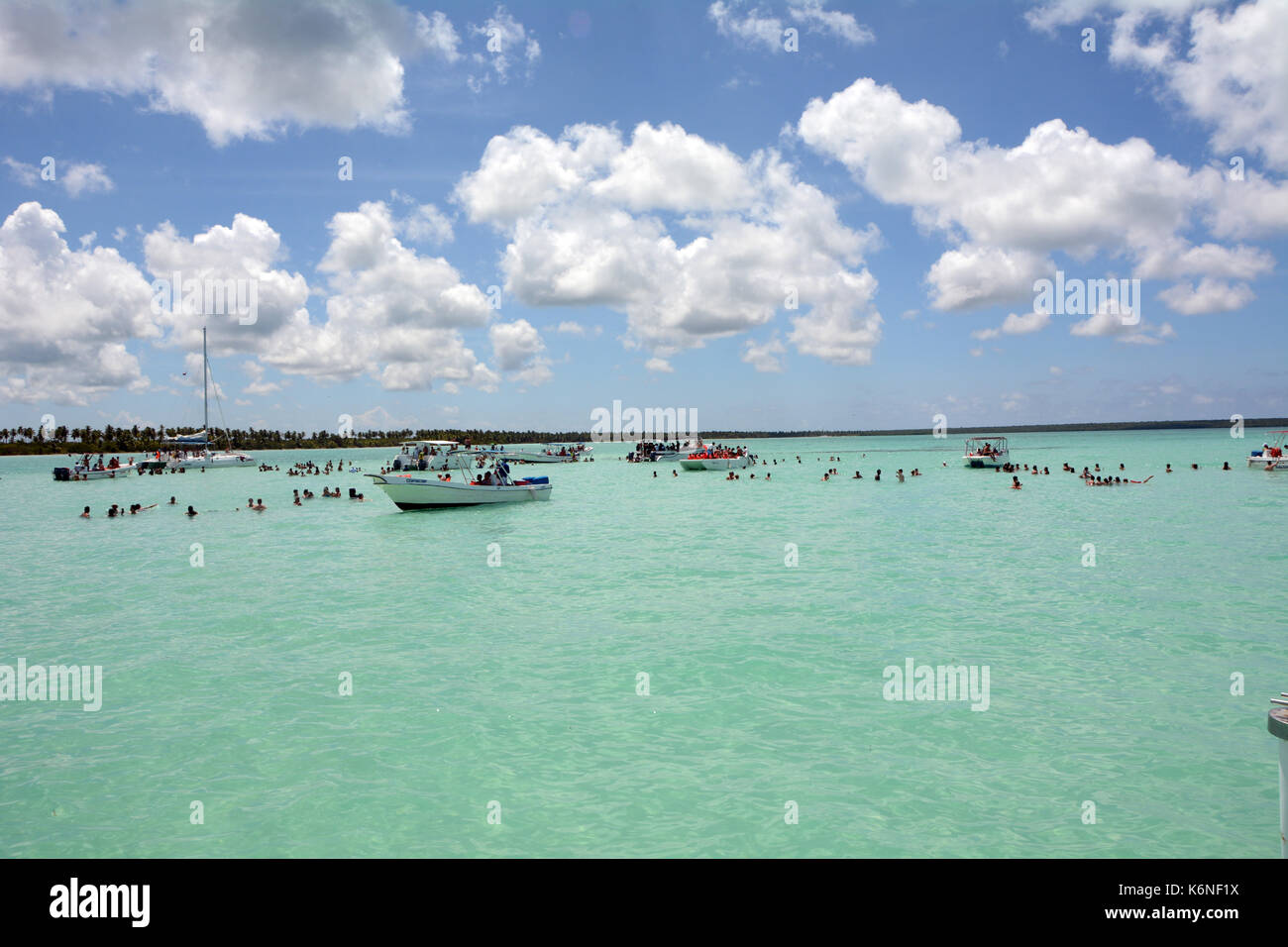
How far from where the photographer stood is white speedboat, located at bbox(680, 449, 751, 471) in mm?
91688

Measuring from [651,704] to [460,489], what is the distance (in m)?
34.8

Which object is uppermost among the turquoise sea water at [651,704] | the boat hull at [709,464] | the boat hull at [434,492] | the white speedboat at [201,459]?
the white speedboat at [201,459]

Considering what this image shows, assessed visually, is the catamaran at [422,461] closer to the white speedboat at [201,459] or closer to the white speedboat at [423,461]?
the white speedboat at [423,461]

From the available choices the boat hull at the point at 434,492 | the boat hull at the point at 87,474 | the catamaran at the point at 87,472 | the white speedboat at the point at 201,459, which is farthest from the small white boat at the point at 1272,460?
the white speedboat at the point at 201,459

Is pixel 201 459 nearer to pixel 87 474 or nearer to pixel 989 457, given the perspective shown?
pixel 87 474

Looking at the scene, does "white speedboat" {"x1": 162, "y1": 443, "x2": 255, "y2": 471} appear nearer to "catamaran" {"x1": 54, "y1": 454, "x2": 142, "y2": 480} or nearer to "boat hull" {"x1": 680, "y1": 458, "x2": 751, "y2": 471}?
"catamaran" {"x1": 54, "y1": 454, "x2": 142, "y2": 480}

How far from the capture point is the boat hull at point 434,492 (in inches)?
1727

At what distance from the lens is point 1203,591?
69.8 ft

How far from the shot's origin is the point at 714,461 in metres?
92.2

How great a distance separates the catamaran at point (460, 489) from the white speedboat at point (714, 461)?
40.8 meters

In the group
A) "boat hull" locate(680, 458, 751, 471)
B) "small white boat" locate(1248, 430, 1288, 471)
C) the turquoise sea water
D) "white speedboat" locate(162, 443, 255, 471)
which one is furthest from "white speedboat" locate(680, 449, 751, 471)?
"white speedboat" locate(162, 443, 255, 471)
